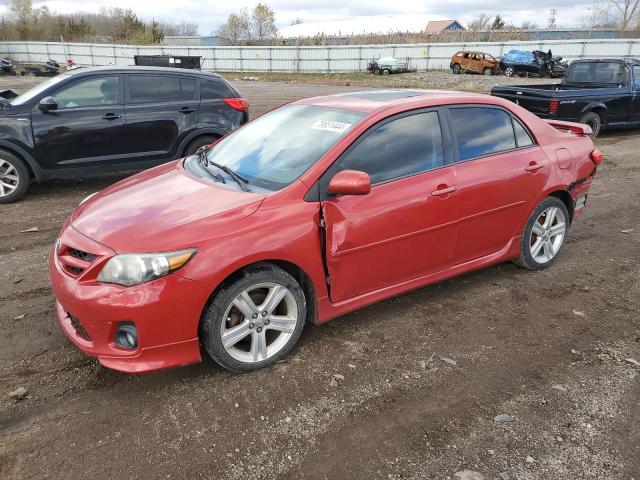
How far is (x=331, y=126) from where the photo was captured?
358 centimetres

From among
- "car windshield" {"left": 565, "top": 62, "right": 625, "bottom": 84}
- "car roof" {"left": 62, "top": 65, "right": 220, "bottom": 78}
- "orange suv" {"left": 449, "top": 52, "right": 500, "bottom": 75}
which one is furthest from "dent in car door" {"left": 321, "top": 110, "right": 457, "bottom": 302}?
"orange suv" {"left": 449, "top": 52, "right": 500, "bottom": 75}

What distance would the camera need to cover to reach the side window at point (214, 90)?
25.2 ft

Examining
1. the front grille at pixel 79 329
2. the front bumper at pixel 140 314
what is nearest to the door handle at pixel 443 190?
the front bumper at pixel 140 314

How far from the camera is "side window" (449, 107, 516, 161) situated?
3.89 m

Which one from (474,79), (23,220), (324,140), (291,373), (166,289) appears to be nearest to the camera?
(166,289)

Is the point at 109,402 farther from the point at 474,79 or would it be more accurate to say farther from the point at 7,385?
the point at 474,79

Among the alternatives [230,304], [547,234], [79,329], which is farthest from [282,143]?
[547,234]

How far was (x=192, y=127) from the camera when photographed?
24.7 ft

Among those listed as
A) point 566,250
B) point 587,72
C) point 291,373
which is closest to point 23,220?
point 291,373

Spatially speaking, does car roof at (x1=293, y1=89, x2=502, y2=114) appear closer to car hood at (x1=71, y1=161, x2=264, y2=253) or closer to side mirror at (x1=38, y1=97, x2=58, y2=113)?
car hood at (x1=71, y1=161, x2=264, y2=253)

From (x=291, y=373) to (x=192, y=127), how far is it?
5.32 meters

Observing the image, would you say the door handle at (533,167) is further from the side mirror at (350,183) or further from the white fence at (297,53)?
the white fence at (297,53)

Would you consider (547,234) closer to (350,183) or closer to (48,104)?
(350,183)

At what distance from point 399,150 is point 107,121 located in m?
5.00
